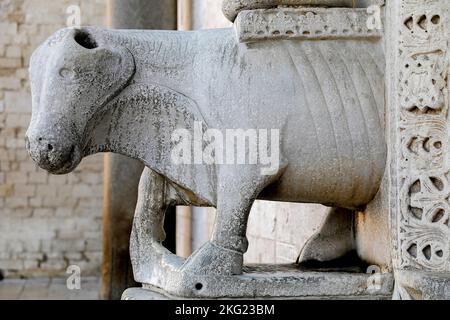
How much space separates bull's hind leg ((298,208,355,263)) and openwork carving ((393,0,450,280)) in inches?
16.2

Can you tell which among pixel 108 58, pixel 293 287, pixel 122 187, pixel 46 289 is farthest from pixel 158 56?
pixel 46 289

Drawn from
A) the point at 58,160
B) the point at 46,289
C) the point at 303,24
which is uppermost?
the point at 303,24

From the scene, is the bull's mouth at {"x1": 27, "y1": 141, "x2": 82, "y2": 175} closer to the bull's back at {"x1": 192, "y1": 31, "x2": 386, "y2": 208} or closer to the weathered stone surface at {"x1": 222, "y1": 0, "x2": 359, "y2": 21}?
the bull's back at {"x1": 192, "y1": 31, "x2": 386, "y2": 208}

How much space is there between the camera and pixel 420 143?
2457mm

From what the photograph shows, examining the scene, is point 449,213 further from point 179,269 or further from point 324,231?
point 179,269

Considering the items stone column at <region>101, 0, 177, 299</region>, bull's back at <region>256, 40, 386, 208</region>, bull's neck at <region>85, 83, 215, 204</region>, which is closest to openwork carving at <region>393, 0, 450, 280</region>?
bull's back at <region>256, 40, 386, 208</region>

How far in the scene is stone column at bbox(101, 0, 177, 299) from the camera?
5.02 metres

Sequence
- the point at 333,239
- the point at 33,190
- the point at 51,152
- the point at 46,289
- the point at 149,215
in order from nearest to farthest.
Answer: the point at 51,152 → the point at 149,215 → the point at 333,239 → the point at 46,289 → the point at 33,190

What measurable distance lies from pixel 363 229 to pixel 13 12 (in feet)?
29.3

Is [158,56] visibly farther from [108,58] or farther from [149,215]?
[149,215]

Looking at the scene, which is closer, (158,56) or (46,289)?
(158,56)

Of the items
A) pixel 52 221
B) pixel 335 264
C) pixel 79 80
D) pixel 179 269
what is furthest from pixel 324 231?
pixel 52 221

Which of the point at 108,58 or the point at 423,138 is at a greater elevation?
the point at 108,58

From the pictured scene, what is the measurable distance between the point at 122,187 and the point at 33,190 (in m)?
5.94
